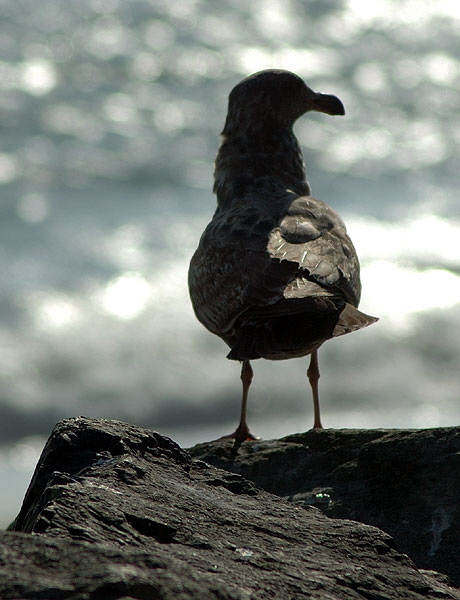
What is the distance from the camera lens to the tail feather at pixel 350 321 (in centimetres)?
767

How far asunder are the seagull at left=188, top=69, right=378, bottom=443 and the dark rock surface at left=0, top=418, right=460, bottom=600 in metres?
2.81

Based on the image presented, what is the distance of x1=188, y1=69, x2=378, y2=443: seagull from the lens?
25.0 feet

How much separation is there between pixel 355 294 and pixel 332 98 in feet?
12.3

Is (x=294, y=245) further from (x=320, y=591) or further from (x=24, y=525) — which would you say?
(x=320, y=591)

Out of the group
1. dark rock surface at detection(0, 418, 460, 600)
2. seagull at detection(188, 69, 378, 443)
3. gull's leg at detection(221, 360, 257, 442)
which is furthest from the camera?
gull's leg at detection(221, 360, 257, 442)

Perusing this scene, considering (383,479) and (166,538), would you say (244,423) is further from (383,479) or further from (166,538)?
(166,538)

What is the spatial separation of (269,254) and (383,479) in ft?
8.46

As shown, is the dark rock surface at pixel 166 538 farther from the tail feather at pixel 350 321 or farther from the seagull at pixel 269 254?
the tail feather at pixel 350 321

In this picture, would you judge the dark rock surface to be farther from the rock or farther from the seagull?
the seagull

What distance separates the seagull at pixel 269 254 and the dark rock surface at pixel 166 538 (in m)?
2.81

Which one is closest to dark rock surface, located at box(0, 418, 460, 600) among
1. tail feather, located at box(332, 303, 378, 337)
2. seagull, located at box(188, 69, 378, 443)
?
seagull, located at box(188, 69, 378, 443)

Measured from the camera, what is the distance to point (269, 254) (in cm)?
805

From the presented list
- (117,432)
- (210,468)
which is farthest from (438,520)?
(117,432)

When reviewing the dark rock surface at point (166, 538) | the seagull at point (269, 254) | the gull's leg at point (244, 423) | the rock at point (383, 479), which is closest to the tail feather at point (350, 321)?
the seagull at point (269, 254)
